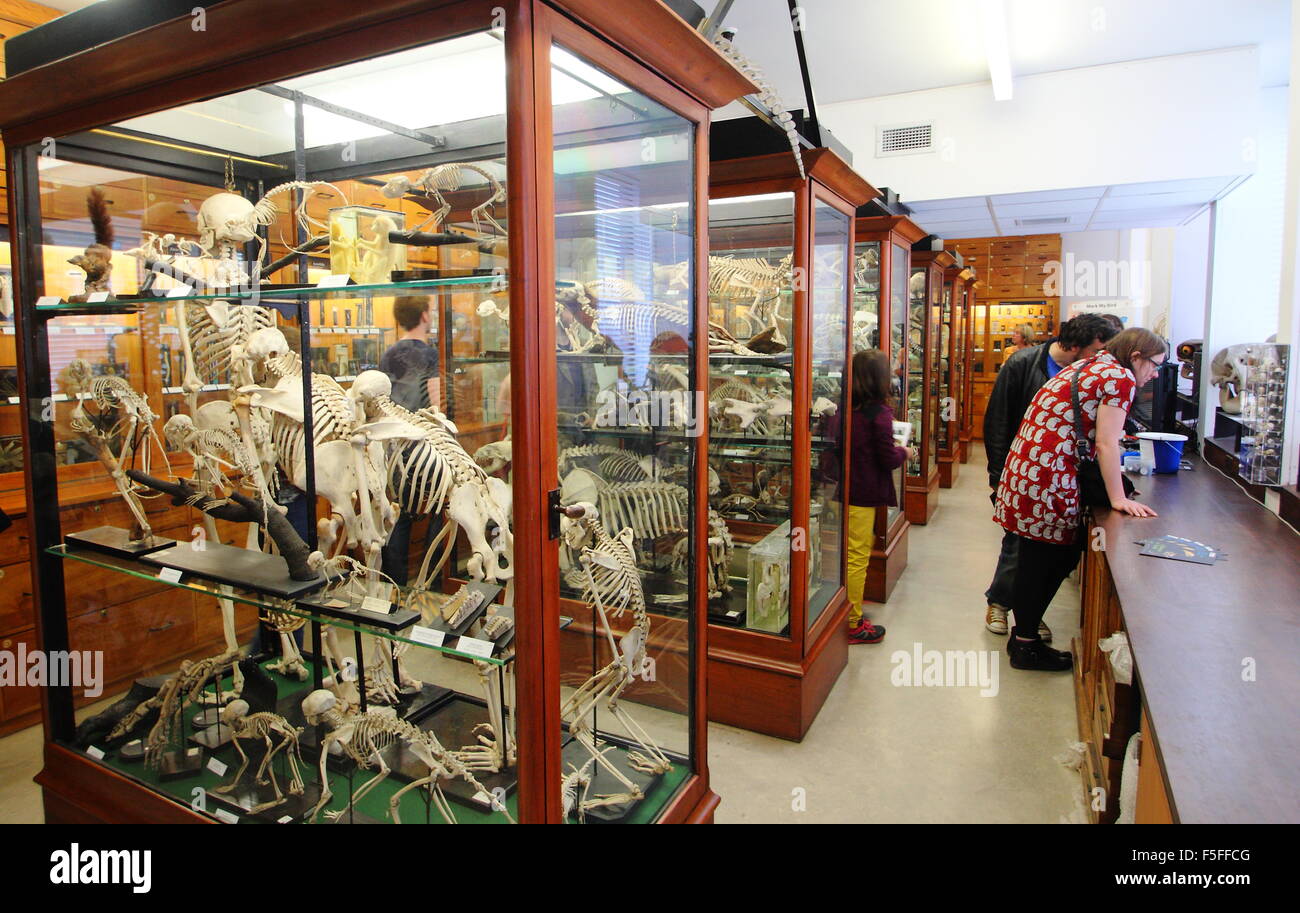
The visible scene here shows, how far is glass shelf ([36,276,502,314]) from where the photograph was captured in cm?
155

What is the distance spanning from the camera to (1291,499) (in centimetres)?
294

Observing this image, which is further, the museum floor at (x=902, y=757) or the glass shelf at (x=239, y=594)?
the museum floor at (x=902, y=757)

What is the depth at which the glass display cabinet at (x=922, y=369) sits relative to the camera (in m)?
6.52

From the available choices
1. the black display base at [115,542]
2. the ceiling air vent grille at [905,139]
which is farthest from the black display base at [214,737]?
the ceiling air vent grille at [905,139]

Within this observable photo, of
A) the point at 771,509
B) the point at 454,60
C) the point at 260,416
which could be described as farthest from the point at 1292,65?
the point at 260,416

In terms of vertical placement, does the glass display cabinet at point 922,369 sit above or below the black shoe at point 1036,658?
above

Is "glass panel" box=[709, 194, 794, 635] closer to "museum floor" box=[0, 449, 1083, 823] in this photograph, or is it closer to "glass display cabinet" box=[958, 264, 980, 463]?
"museum floor" box=[0, 449, 1083, 823]

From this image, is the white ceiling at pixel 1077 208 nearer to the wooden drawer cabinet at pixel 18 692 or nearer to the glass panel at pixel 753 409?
the glass panel at pixel 753 409

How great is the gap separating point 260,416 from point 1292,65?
4.08 metres

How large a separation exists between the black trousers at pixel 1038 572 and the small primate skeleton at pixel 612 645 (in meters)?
2.34

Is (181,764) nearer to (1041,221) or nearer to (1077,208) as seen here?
(1077,208)

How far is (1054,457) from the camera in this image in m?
3.44

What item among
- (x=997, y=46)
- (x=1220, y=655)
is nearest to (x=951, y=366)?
(x=997, y=46)

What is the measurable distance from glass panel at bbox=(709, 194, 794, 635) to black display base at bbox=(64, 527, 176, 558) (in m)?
1.89
